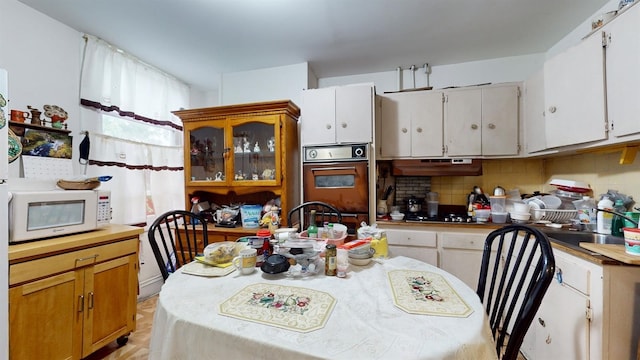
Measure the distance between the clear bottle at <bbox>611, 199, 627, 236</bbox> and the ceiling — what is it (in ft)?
4.46

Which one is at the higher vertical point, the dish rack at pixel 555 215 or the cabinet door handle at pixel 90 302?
the dish rack at pixel 555 215

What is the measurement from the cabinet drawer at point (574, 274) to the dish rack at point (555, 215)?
74 centimetres

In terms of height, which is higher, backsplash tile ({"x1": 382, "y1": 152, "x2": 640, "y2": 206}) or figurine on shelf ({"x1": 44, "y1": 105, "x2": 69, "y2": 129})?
figurine on shelf ({"x1": 44, "y1": 105, "x2": 69, "y2": 129})

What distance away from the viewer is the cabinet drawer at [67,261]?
1.26 meters

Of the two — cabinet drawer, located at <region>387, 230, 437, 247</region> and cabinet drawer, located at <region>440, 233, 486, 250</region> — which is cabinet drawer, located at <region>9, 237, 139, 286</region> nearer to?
cabinet drawer, located at <region>387, 230, 437, 247</region>

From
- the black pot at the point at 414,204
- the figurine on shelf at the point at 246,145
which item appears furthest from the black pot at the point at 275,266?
the black pot at the point at 414,204

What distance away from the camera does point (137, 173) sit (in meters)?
2.49

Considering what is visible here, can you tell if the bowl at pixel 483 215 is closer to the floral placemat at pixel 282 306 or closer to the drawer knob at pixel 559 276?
the drawer knob at pixel 559 276

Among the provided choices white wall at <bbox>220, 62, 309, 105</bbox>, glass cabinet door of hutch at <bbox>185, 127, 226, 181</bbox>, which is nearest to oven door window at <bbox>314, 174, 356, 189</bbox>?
white wall at <bbox>220, 62, 309, 105</bbox>

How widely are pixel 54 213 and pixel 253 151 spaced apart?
145 cm

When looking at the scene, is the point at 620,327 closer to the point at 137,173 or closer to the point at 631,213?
the point at 631,213

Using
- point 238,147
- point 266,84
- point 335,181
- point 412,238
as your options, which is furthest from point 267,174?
point 412,238

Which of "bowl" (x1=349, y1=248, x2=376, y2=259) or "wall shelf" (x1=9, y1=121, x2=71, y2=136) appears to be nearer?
"bowl" (x1=349, y1=248, x2=376, y2=259)

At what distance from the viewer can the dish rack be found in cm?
189
